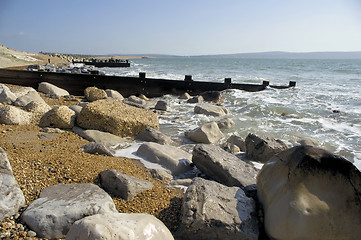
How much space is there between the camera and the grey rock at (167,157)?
14.2ft

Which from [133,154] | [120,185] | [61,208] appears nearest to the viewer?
[61,208]

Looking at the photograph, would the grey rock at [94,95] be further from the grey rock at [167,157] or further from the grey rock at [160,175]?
the grey rock at [160,175]

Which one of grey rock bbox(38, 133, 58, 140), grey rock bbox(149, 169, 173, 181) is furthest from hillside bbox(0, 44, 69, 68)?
grey rock bbox(149, 169, 173, 181)

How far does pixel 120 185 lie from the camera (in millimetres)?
3180

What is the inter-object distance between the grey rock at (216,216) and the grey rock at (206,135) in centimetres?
339

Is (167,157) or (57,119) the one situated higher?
(57,119)

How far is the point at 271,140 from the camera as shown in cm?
541

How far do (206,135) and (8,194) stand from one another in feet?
14.3

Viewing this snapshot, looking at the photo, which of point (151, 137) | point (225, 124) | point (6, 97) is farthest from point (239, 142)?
point (6, 97)

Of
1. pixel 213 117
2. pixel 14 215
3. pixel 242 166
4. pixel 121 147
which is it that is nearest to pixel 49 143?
pixel 121 147

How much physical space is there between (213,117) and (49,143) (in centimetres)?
558

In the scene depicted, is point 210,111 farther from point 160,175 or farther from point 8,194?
point 8,194

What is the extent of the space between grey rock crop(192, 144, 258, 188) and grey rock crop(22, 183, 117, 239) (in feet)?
5.39

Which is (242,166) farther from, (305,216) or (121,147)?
(121,147)
